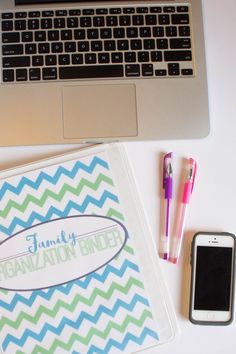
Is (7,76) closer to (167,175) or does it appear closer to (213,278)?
(167,175)

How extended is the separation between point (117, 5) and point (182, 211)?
0.97 feet

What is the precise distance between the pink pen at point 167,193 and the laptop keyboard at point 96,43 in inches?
4.6

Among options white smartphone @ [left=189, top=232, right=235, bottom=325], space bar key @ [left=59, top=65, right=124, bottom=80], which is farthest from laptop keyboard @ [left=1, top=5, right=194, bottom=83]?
white smartphone @ [left=189, top=232, right=235, bottom=325]

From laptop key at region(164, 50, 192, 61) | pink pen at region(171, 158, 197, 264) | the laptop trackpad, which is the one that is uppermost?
laptop key at region(164, 50, 192, 61)

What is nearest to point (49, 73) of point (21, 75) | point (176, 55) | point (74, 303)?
point (21, 75)

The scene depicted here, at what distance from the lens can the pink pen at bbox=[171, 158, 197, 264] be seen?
2.16 ft

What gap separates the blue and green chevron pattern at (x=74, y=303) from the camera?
643 mm

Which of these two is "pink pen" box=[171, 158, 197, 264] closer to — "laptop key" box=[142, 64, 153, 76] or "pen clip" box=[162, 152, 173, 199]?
"pen clip" box=[162, 152, 173, 199]

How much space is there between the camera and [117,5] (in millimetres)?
691

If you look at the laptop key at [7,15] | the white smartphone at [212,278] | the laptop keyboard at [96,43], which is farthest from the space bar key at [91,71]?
the white smartphone at [212,278]

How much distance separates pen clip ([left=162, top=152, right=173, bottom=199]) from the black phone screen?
3.3 inches

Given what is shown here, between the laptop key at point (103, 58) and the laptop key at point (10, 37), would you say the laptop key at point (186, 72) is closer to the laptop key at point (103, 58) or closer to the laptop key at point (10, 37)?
the laptop key at point (103, 58)

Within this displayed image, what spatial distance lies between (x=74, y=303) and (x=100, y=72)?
1.01ft

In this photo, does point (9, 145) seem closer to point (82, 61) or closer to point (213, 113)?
point (82, 61)
